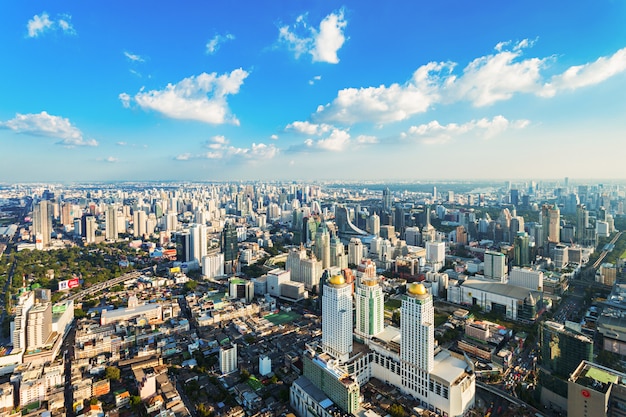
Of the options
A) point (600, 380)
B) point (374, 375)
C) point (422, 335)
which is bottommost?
point (374, 375)

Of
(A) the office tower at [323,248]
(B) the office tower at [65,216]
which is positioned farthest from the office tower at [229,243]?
(B) the office tower at [65,216]

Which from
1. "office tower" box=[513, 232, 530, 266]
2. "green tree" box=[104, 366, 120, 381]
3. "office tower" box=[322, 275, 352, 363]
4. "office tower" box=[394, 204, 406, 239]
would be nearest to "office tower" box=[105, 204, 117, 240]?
"green tree" box=[104, 366, 120, 381]

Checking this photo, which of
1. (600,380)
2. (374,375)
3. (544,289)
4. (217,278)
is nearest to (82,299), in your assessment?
(217,278)

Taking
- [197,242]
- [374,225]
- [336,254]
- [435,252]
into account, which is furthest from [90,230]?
[435,252]

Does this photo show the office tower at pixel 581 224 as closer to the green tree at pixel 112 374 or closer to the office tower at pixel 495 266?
the office tower at pixel 495 266

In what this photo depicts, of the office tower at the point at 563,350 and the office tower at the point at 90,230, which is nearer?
the office tower at the point at 563,350

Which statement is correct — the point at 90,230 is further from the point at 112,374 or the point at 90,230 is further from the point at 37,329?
the point at 112,374

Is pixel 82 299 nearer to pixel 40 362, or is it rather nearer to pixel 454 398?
pixel 40 362
